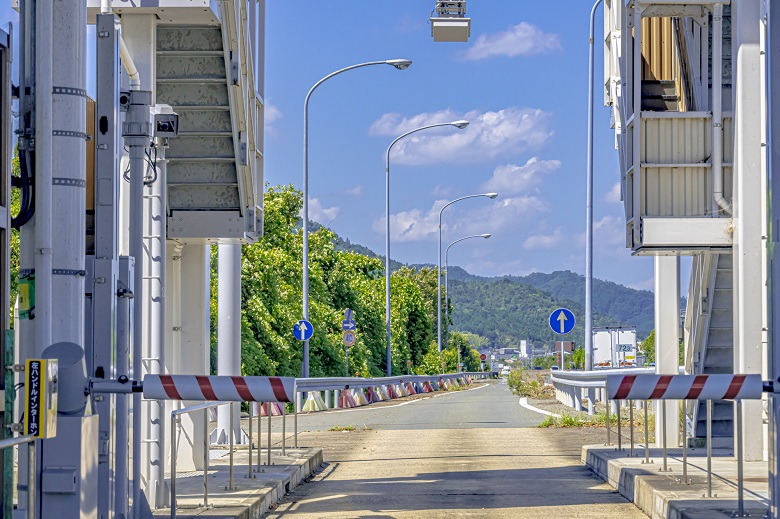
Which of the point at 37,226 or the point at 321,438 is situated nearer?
the point at 37,226

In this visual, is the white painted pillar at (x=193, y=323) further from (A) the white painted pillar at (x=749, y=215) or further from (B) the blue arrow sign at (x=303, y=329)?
(B) the blue arrow sign at (x=303, y=329)

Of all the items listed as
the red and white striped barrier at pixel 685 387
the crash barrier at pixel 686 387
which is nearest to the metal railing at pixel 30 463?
the crash barrier at pixel 686 387

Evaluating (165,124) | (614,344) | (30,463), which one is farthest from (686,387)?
(614,344)

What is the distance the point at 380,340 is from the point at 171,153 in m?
61.6

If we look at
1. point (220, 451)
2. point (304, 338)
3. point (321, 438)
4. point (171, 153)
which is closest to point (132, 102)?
point (171, 153)

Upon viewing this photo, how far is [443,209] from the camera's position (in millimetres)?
75125

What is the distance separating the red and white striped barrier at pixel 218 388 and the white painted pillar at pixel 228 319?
1026 cm

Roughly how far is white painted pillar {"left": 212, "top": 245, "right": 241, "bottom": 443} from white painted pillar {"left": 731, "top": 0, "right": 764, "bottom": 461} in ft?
24.8

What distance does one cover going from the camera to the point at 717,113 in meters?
15.6

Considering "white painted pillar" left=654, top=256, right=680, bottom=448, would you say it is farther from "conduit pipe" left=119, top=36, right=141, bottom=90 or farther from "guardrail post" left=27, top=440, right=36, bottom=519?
"guardrail post" left=27, top=440, right=36, bottom=519

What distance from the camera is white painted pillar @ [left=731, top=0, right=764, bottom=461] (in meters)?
14.2

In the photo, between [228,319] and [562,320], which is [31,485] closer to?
[228,319]

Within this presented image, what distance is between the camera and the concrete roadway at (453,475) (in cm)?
1238

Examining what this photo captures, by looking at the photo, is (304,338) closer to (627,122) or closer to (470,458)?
(470,458)
